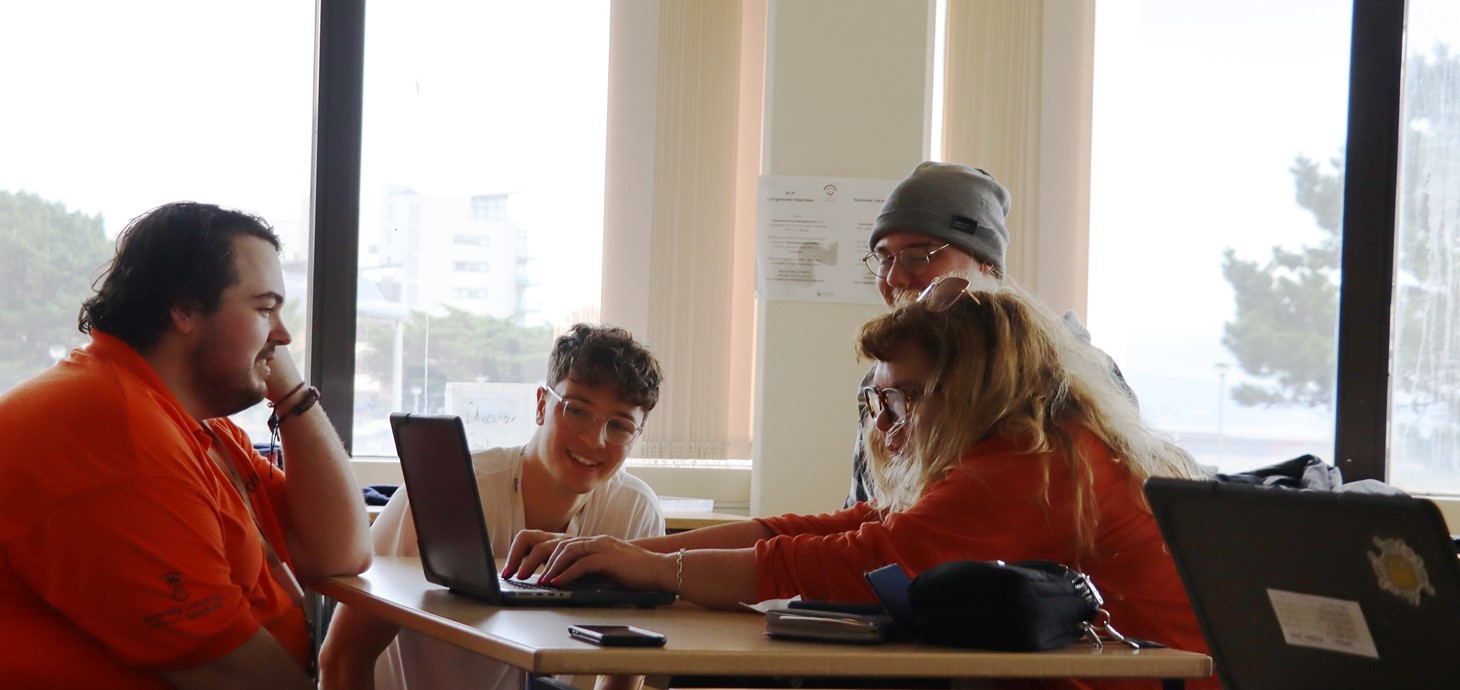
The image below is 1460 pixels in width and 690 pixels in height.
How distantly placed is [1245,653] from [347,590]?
1253 millimetres

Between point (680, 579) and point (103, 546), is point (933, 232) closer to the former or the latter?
point (680, 579)

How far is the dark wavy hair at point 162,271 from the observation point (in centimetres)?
190

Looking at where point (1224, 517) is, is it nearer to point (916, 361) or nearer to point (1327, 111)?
point (916, 361)

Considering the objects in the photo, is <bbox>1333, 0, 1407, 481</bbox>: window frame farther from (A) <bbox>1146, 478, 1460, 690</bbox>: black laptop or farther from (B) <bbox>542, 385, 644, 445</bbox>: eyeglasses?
(A) <bbox>1146, 478, 1460, 690</bbox>: black laptop

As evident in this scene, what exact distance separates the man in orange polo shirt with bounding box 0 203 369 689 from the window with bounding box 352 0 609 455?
1.80m

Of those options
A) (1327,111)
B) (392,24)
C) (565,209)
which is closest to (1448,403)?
(1327,111)

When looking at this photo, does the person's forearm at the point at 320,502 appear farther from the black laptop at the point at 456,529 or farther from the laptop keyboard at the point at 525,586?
the laptop keyboard at the point at 525,586

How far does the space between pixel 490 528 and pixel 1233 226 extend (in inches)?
108

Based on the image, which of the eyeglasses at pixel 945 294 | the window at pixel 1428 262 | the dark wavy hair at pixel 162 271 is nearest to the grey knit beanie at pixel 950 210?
the eyeglasses at pixel 945 294

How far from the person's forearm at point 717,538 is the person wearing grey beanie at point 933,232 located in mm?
423

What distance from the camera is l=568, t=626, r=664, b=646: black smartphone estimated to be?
1.38 m

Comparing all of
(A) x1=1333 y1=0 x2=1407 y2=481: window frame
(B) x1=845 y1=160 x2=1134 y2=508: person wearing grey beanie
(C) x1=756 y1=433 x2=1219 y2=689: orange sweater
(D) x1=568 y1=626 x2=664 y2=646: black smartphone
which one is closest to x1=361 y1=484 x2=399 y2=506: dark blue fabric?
(B) x1=845 y1=160 x2=1134 y2=508: person wearing grey beanie

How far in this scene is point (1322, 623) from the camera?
45.9 inches

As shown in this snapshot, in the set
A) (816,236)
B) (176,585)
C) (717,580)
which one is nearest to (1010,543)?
(717,580)
